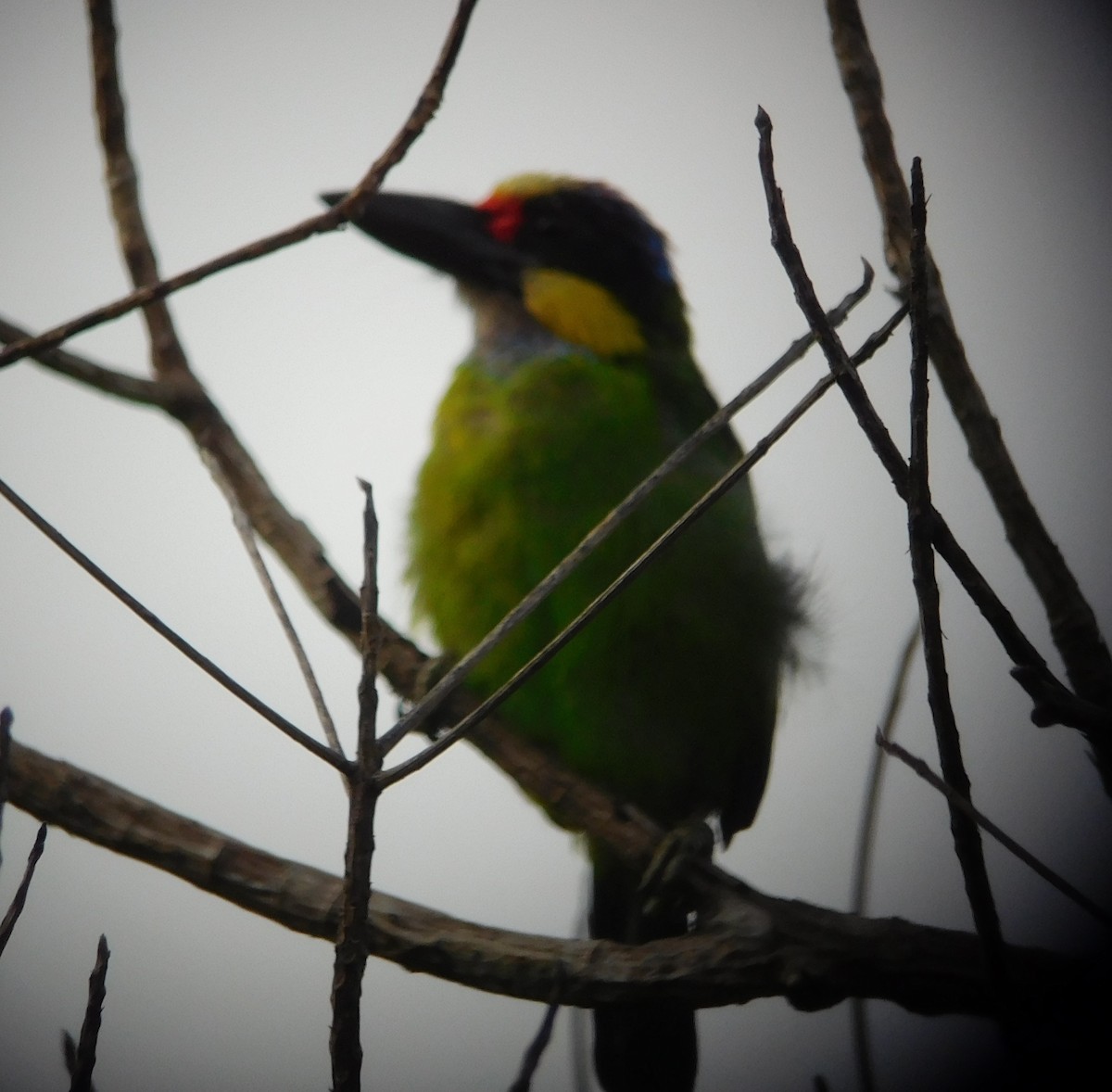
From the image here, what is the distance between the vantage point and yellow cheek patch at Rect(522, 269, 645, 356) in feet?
9.42

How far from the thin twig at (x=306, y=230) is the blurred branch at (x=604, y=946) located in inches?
24.1

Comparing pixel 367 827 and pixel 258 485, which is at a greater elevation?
pixel 258 485

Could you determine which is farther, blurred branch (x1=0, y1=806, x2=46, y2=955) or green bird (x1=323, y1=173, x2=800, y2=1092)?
green bird (x1=323, y1=173, x2=800, y2=1092)

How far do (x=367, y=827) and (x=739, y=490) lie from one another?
1.81 m

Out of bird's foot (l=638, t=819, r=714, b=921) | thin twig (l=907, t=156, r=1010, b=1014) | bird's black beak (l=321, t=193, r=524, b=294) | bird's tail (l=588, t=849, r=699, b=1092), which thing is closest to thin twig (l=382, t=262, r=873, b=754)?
thin twig (l=907, t=156, r=1010, b=1014)

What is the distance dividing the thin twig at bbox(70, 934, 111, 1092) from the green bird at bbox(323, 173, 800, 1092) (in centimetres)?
110

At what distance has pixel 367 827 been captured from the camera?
41.3 inches

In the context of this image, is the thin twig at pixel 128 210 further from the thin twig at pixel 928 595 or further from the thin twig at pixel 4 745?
the thin twig at pixel 928 595

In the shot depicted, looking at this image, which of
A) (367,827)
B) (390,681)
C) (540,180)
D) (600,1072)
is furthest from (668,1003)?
(540,180)

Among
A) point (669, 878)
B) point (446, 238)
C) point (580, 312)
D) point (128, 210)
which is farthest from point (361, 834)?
point (446, 238)

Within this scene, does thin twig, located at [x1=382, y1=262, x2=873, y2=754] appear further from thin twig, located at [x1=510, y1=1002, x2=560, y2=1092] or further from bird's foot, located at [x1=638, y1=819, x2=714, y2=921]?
bird's foot, located at [x1=638, y1=819, x2=714, y2=921]

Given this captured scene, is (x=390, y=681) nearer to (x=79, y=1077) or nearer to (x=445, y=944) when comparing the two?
(x=445, y=944)

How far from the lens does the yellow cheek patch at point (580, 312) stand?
2.87 meters

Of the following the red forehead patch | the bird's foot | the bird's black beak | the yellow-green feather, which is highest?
the red forehead patch
